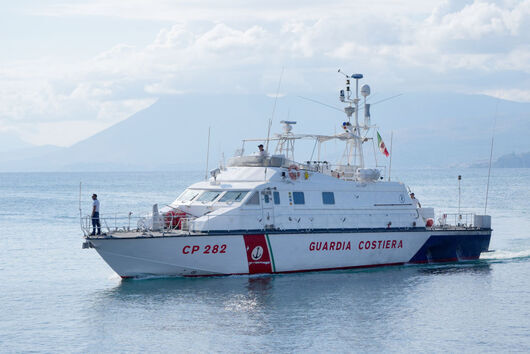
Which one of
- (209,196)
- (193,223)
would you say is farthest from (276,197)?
(193,223)

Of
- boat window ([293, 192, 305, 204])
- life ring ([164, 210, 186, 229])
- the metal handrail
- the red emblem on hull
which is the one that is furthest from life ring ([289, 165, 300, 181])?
life ring ([164, 210, 186, 229])

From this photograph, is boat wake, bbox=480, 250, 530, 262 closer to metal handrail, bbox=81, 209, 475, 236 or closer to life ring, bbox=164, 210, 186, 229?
metal handrail, bbox=81, 209, 475, 236

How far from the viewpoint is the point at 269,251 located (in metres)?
27.7

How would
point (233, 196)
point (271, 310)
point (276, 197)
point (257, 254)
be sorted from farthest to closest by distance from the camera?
point (276, 197)
point (233, 196)
point (257, 254)
point (271, 310)

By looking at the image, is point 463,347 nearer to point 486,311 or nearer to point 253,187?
point 486,311

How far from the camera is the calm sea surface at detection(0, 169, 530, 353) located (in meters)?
20.1

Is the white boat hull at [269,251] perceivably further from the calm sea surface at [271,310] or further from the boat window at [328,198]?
the boat window at [328,198]

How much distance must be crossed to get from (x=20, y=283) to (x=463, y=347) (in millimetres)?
16645

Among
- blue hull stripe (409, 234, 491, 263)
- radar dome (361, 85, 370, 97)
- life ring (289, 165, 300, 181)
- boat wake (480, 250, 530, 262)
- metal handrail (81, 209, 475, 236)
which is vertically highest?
radar dome (361, 85, 370, 97)

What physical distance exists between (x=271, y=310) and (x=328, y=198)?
721 centimetres

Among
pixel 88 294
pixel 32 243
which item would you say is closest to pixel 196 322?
pixel 88 294

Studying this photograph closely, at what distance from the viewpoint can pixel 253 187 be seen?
27.9m

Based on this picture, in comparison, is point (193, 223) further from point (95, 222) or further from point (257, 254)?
point (95, 222)

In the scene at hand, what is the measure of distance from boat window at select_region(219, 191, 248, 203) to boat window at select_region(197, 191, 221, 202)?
400mm
